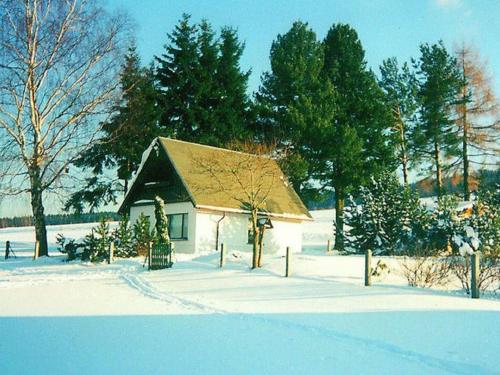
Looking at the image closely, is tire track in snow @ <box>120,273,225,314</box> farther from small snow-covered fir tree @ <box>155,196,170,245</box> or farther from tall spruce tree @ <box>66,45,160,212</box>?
tall spruce tree @ <box>66,45,160,212</box>

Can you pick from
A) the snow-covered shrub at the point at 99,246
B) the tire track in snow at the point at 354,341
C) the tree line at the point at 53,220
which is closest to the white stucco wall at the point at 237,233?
the snow-covered shrub at the point at 99,246

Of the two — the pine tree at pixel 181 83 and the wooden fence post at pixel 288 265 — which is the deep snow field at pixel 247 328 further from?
the pine tree at pixel 181 83

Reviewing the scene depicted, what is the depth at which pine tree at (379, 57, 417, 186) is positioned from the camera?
39562 mm

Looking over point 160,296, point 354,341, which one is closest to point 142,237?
point 160,296

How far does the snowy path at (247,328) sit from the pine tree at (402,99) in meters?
27.5

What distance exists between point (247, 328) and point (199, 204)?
1688 centimetres

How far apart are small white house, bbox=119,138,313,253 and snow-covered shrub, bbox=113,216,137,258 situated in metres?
2.95

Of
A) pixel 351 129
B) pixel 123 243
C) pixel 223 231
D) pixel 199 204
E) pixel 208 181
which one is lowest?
pixel 123 243

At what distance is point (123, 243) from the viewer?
78.0 ft

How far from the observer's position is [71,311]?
966cm

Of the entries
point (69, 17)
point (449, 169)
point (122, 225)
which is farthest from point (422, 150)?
point (69, 17)

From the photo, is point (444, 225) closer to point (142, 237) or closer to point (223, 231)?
point (223, 231)

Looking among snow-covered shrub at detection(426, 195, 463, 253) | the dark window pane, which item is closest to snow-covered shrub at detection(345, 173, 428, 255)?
snow-covered shrub at detection(426, 195, 463, 253)

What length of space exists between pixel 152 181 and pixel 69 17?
10.6 m
